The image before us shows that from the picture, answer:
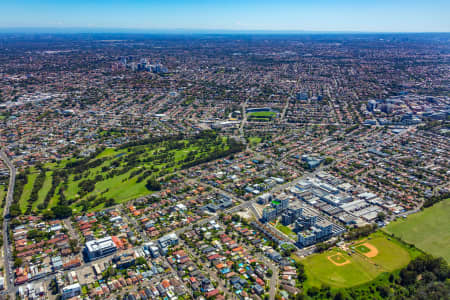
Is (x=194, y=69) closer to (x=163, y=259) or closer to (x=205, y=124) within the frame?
(x=205, y=124)

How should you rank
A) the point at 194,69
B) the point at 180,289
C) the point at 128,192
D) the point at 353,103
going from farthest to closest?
the point at 194,69
the point at 353,103
the point at 128,192
the point at 180,289

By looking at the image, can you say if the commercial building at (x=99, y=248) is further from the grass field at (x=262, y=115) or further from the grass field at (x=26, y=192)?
the grass field at (x=262, y=115)

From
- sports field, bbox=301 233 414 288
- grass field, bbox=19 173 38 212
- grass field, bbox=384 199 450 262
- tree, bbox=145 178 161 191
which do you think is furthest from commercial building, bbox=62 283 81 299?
grass field, bbox=384 199 450 262

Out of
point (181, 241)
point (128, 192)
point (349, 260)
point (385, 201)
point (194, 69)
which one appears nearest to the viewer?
point (349, 260)

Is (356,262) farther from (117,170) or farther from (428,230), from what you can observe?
(117,170)

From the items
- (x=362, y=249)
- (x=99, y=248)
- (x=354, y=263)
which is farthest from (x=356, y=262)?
(x=99, y=248)

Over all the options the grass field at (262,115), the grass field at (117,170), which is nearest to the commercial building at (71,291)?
the grass field at (117,170)

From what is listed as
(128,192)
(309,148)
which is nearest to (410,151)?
(309,148)
